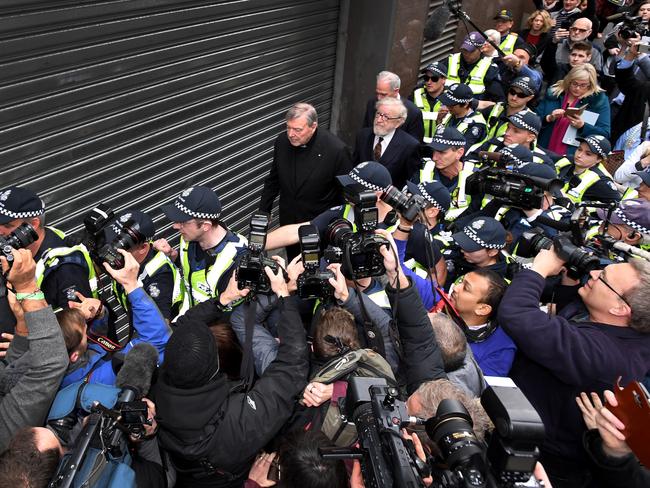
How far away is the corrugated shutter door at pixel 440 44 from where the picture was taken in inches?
335

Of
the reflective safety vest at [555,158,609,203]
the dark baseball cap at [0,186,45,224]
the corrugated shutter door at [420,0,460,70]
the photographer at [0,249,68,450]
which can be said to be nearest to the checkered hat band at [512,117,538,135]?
the reflective safety vest at [555,158,609,203]

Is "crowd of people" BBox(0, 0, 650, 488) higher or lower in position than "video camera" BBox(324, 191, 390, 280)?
lower

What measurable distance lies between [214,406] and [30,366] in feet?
2.77

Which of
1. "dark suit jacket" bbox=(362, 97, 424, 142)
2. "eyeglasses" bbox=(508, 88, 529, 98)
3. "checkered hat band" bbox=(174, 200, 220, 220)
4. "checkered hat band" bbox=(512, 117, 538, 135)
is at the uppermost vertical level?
"checkered hat band" bbox=(174, 200, 220, 220)

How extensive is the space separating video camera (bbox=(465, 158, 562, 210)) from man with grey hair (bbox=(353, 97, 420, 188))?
4.42ft

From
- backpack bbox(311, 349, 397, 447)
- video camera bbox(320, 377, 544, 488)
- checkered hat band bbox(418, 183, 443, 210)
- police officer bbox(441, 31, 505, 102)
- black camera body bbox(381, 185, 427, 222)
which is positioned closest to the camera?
video camera bbox(320, 377, 544, 488)

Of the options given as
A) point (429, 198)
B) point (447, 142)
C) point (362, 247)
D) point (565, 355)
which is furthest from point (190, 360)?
point (447, 142)

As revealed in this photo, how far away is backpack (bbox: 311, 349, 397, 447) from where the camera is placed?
2.27 metres

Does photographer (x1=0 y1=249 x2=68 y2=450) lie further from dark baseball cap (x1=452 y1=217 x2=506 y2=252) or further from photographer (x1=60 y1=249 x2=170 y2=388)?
dark baseball cap (x1=452 y1=217 x2=506 y2=252)

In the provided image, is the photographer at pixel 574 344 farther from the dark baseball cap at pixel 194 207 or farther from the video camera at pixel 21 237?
the video camera at pixel 21 237

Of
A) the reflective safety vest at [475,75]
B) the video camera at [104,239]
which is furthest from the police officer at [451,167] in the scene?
the reflective safety vest at [475,75]

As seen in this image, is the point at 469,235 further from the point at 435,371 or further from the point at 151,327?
the point at 151,327

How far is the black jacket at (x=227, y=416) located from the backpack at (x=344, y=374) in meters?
0.18

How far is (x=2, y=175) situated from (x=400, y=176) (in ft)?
11.8
